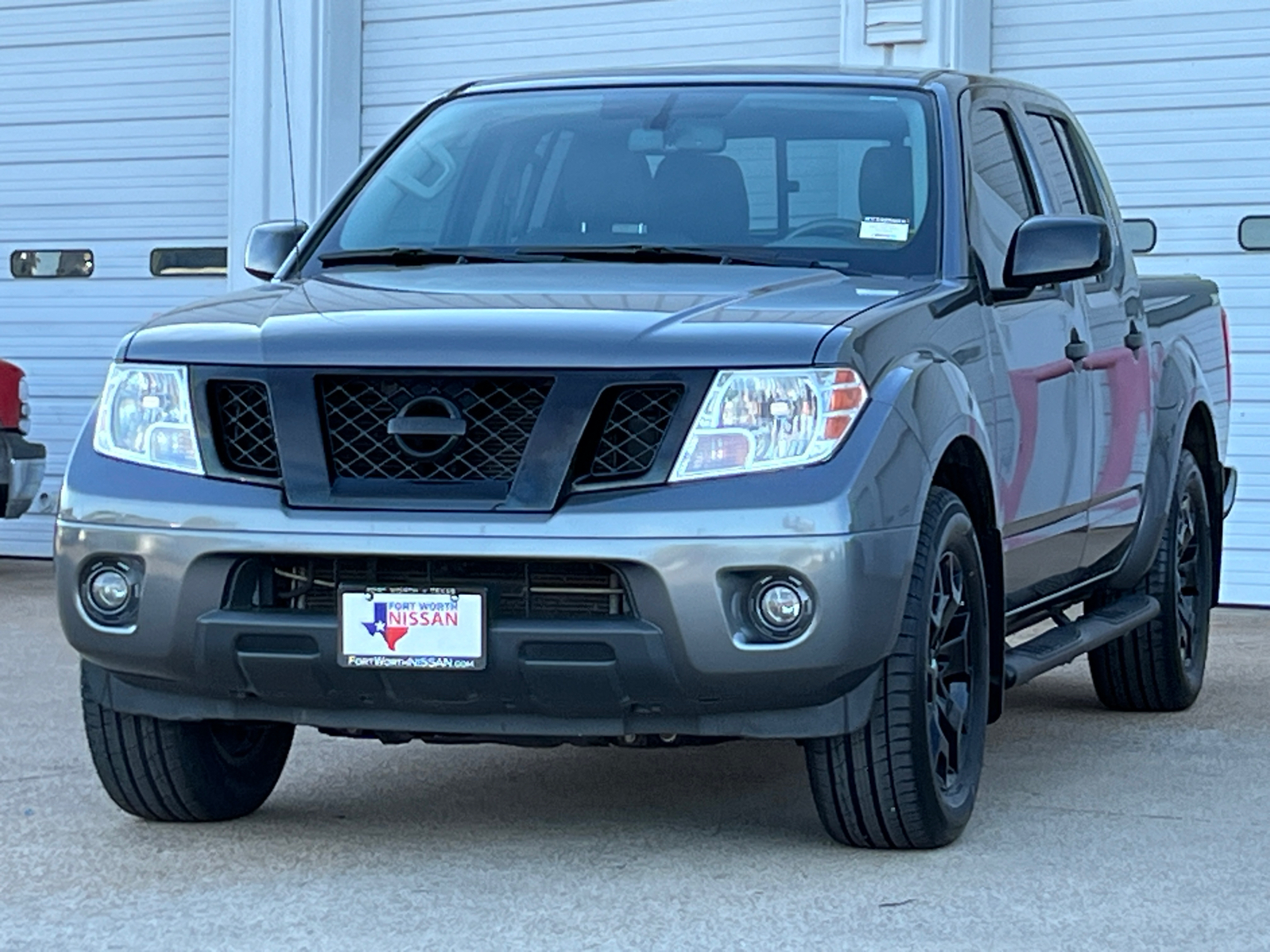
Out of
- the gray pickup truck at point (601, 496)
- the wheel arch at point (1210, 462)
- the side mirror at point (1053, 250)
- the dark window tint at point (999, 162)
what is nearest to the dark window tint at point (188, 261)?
the wheel arch at point (1210, 462)

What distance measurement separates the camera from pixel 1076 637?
5996 millimetres

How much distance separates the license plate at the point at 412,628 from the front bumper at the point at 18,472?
6727mm

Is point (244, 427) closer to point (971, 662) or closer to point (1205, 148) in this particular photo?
point (971, 662)

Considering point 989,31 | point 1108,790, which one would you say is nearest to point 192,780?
point 1108,790

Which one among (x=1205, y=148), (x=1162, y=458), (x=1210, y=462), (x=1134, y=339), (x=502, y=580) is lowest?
(x=1210, y=462)

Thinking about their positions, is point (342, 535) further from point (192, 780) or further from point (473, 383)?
point (192, 780)

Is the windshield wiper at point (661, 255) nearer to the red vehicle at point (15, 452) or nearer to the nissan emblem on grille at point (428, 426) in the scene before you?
the nissan emblem on grille at point (428, 426)

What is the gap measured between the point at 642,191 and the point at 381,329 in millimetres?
1150

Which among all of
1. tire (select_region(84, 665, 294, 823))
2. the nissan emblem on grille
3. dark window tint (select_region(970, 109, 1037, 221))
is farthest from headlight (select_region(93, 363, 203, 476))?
dark window tint (select_region(970, 109, 1037, 221))

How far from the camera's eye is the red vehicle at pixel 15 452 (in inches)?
424

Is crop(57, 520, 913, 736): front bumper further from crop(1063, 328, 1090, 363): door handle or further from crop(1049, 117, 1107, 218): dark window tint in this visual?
crop(1049, 117, 1107, 218): dark window tint

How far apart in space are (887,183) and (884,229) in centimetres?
16

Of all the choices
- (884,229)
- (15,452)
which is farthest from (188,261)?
(884,229)

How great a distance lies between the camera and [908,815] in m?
4.64
